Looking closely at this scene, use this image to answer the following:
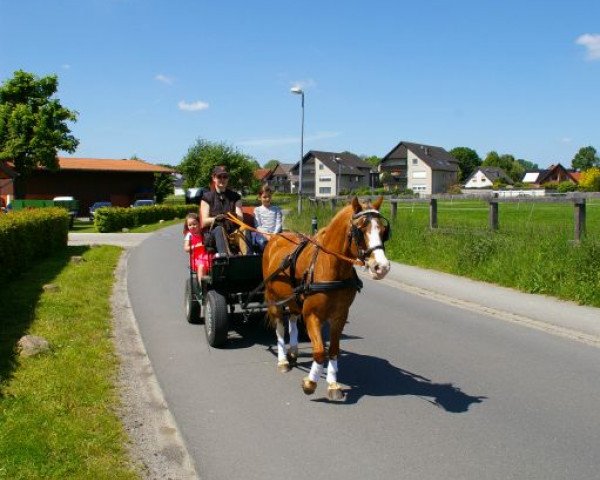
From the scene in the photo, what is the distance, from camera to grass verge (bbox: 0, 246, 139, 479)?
4.42 metres

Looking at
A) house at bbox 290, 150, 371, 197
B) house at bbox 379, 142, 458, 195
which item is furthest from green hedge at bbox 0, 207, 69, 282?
house at bbox 379, 142, 458, 195

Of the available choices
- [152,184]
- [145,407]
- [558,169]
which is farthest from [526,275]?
[558,169]

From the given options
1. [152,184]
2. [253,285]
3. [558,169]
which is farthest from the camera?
[558,169]

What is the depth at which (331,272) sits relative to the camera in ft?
18.8

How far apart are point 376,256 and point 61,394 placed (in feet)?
10.8

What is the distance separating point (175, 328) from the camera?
9.34 m

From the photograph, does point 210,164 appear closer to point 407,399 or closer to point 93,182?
point 93,182

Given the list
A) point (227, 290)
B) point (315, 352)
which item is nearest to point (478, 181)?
point (227, 290)

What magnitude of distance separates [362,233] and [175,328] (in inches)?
193

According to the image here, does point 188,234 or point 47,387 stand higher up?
point 188,234

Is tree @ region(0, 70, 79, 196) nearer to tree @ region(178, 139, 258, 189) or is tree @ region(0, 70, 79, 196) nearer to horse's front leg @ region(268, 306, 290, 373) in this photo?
tree @ region(178, 139, 258, 189)

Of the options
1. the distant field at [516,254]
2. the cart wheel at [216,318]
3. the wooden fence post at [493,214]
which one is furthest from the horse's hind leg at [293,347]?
the wooden fence post at [493,214]

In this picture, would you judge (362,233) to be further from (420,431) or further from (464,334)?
(464,334)

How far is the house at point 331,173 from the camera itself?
368 ft
